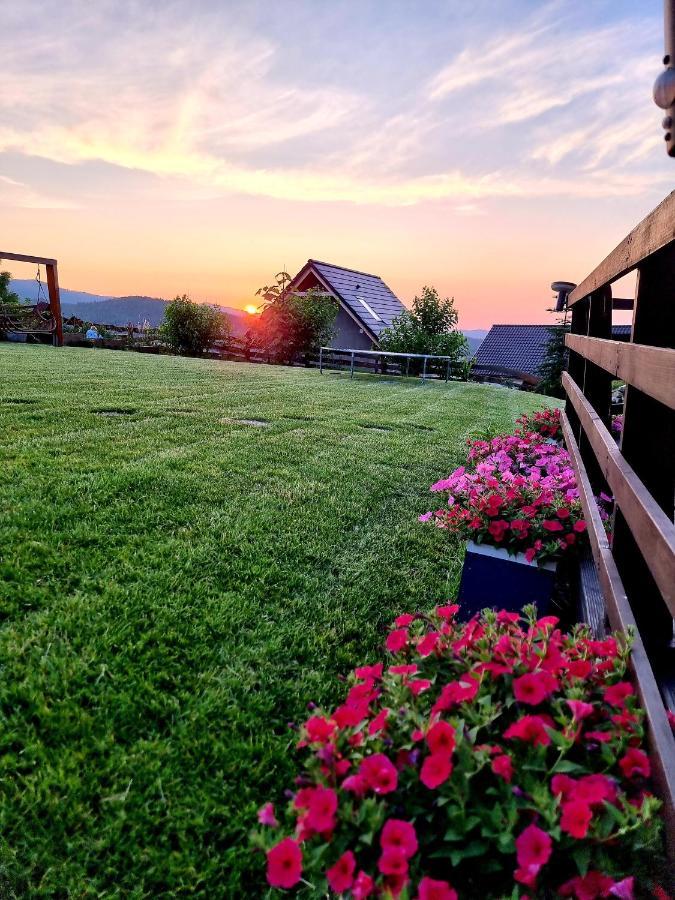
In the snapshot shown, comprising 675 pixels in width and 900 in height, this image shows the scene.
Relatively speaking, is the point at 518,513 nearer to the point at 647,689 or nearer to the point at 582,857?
the point at 647,689

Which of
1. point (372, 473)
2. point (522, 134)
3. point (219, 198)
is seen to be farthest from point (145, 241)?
point (372, 473)

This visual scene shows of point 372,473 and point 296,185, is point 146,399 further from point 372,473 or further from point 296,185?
point 296,185

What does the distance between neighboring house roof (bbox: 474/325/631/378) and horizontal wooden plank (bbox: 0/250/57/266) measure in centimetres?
2183

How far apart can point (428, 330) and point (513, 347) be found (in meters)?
16.1

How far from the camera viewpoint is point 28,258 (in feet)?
51.3

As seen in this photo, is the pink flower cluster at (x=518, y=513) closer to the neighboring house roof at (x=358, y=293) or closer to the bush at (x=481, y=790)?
the bush at (x=481, y=790)

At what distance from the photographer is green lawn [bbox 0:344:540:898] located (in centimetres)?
122

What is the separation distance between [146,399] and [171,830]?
6.11 m

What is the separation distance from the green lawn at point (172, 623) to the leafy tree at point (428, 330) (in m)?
13.5

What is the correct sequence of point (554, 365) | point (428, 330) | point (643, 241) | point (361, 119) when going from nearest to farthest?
point (643, 241), point (361, 119), point (428, 330), point (554, 365)

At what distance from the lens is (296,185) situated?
13266 millimetres

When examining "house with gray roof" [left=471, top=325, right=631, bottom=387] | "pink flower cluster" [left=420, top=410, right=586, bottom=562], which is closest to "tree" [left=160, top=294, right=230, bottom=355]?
"house with gray roof" [left=471, top=325, right=631, bottom=387]

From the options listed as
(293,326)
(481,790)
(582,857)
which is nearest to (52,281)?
(293,326)

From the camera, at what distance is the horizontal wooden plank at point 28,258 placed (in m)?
15.3
